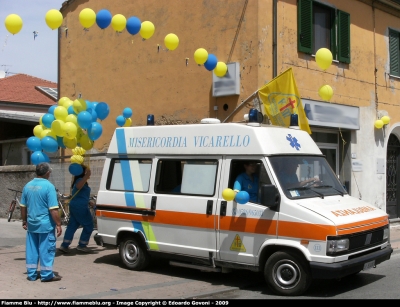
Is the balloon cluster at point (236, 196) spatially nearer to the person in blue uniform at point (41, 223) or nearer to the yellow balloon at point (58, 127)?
the person in blue uniform at point (41, 223)

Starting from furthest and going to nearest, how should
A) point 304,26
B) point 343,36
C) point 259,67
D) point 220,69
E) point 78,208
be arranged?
1. point 343,36
2. point 304,26
3. point 259,67
4. point 220,69
5. point 78,208

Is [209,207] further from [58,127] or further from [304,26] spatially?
[304,26]

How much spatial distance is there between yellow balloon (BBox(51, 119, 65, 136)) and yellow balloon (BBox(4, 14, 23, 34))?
5.26ft

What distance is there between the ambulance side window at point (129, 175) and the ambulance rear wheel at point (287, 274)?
8.37 feet

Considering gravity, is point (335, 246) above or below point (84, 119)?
below

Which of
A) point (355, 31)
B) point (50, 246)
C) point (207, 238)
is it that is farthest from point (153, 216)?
point (355, 31)

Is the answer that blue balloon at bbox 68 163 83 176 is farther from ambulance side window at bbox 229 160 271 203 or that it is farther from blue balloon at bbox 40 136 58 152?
ambulance side window at bbox 229 160 271 203

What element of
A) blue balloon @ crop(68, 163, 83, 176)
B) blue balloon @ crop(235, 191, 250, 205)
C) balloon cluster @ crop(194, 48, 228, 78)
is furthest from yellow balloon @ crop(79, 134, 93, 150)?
blue balloon @ crop(235, 191, 250, 205)

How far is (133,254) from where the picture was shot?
9078 millimetres

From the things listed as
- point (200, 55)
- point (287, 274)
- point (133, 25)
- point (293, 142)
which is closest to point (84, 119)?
point (133, 25)

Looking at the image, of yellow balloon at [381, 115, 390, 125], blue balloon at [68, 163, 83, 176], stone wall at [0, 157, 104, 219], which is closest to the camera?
blue balloon at [68, 163, 83, 176]

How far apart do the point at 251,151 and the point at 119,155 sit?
8.76 feet

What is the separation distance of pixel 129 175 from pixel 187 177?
123 centimetres

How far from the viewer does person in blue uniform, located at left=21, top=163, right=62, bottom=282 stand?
789cm
